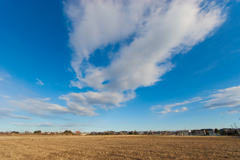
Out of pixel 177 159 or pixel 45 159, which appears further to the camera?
pixel 45 159

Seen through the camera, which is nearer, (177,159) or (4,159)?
(177,159)

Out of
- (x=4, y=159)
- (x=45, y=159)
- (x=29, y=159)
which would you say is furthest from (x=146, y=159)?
(x=4, y=159)

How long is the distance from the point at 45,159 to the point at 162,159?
18752 mm

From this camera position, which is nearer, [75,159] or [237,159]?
[237,159]

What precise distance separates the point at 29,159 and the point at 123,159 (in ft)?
50.1

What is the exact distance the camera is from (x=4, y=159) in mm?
18422

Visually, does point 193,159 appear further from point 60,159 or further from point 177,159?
point 60,159

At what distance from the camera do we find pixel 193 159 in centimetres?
1728

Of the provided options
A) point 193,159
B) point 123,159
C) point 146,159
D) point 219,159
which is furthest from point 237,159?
point 123,159

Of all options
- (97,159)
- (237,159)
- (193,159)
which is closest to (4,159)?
(97,159)

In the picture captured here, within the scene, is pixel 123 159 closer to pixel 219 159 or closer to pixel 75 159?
pixel 75 159

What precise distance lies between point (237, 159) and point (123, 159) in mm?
17061

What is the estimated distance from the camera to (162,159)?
17.3m

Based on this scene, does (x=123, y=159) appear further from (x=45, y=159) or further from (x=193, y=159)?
(x=45, y=159)
